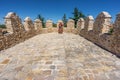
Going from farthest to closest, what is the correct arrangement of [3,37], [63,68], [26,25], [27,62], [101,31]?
[26,25]
[101,31]
[3,37]
[27,62]
[63,68]

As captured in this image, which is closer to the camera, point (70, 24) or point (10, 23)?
point (10, 23)

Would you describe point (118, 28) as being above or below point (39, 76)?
above

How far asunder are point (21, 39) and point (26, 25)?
90.7 inches

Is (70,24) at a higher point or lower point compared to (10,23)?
higher

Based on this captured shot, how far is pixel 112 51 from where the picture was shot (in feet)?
17.2

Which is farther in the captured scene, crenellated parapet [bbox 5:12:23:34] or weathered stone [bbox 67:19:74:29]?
weathered stone [bbox 67:19:74:29]

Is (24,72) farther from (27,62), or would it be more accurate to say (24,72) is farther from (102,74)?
(102,74)

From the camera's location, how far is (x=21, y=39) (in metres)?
8.01

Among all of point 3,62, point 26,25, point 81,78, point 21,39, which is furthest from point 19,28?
point 81,78

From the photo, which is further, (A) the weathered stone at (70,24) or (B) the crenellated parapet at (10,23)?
(A) the weathered stone at (70,24)

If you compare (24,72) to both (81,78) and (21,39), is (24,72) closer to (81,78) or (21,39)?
(81,78)

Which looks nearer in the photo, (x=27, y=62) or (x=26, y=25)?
(x=27, y=62)

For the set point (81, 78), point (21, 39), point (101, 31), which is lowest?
point (81, 78)

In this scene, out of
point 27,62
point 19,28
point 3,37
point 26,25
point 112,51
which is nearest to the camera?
point 27,62
